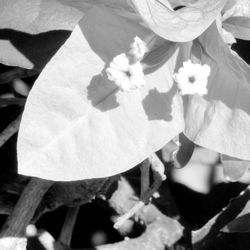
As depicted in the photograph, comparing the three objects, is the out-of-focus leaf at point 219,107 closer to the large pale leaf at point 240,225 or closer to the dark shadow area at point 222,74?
the dark shadow area at point 222,74

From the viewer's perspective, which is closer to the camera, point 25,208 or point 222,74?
point 222,74

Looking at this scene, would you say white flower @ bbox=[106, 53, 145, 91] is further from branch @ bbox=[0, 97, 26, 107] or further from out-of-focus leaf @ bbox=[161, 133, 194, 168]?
branch @ bbox=[0, 97, 26, 107]

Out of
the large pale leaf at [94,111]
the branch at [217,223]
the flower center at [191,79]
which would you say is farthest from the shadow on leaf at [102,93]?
the branch at [217,223]

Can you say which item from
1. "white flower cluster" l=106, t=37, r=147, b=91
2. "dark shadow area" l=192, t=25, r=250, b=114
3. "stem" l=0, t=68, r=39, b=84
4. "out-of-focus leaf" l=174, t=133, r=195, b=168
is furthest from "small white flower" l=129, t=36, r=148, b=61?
"stem" l=0, t=68, r=39, b=84

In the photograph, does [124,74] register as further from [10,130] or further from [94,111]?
[10,130]

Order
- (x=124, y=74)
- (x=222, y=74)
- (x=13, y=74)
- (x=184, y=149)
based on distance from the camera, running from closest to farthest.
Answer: (x=124, y=74) → (x=222, y=74) → (x=184, y=149) → (x=13, y=74)

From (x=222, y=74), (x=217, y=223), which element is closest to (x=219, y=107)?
(x=222, y=74)
